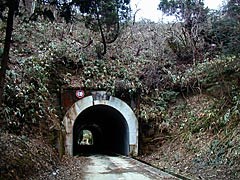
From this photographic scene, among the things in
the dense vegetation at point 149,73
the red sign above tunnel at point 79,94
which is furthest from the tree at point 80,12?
the red sign above tunnel at point 79,94

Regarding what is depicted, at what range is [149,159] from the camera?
45.6 feet

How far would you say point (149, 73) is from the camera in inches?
663

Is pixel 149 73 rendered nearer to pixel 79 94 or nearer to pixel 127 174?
pixel 79 94

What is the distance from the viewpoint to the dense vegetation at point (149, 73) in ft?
32.9

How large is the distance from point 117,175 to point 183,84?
295 inches

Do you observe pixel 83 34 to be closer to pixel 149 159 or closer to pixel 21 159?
pixel 149 159

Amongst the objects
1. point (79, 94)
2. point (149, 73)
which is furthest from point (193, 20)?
point (79, 94)

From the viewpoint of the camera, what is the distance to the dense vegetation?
32.9 feet

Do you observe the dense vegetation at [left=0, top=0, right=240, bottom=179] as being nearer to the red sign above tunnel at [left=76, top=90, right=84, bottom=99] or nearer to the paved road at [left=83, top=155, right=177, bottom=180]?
the red sign above tunnel at [left=76, top=90, right=84, bottom=99]

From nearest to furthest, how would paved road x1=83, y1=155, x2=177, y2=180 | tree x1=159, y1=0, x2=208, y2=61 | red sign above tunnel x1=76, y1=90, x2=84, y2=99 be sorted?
paved road x1=83, y1=155, x2=177, y2=180, red sign above tunnel x1=76, y1=90, x2=84, y2=99, tree x1=159, y1=0, x2=208, y2=61

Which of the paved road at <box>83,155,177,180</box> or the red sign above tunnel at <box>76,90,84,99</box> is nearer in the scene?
the paved road at <box>83,155,177,180</box>

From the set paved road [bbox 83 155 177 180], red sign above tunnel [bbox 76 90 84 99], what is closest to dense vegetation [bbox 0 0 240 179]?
red sign above tunnel [bbox 76 90 84 99]

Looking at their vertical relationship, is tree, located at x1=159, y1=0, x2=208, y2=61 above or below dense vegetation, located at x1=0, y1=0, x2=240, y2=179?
above

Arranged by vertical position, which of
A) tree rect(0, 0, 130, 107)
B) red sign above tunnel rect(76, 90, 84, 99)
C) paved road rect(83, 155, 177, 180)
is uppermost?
tree rect(0, 0, 130, 107)
